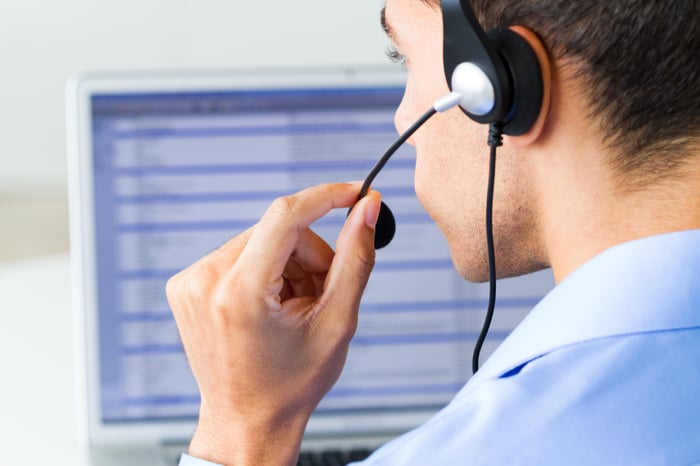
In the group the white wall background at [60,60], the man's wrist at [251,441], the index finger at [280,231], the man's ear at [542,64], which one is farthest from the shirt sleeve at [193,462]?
the white wall background at [60,60]

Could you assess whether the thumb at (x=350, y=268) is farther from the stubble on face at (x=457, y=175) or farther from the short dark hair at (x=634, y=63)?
the short dark hair at (x=634, y=63)

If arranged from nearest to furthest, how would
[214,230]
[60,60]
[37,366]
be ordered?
1. [214,230]
2. [37,366]
3. [60,60]

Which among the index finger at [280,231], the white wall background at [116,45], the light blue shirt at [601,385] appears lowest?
the light blue shirt at [601,385]

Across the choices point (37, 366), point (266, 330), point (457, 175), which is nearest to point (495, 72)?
point (457, 175)

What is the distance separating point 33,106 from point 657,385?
1.07 m

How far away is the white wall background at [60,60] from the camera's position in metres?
1.33

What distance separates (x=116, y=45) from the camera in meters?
1.40

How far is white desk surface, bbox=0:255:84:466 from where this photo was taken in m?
1.09

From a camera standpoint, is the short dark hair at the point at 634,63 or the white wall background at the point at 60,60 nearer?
the short dark hair at the point at 634,63

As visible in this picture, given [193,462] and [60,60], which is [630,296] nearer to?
[193,462]

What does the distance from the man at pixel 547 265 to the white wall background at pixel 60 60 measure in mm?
527

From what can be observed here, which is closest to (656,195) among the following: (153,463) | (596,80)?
(596,80)

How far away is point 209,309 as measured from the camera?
771 mm

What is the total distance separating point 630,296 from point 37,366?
2.81 feet
